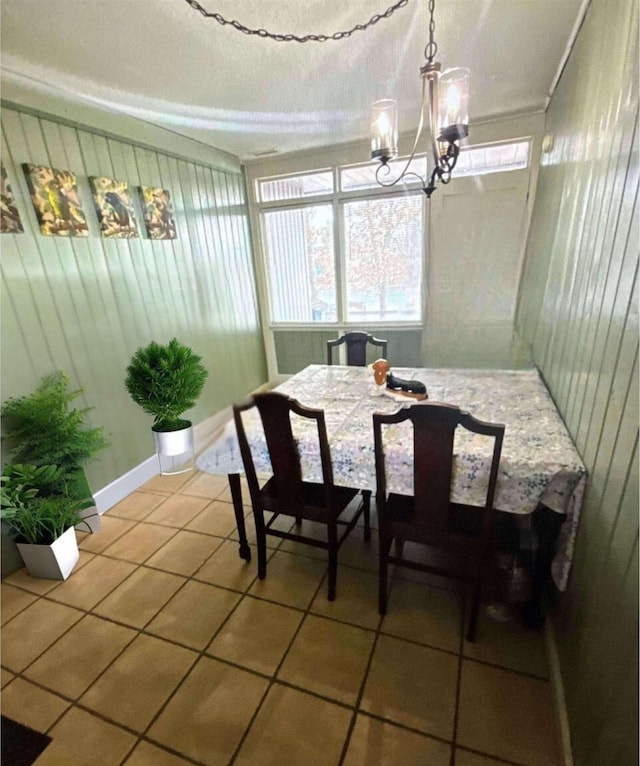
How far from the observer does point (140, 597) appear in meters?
1.62

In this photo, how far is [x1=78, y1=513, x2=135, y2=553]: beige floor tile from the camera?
1.95 m

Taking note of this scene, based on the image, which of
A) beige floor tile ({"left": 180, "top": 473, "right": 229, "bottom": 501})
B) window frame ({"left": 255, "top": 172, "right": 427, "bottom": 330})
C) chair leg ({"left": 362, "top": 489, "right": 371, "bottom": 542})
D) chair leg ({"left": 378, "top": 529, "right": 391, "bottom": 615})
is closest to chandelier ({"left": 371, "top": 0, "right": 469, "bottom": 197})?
chair leg ({"left": 378, "top": 529, "right": 391, "bottom": 615})

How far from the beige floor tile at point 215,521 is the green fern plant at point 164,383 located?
3.60 ft

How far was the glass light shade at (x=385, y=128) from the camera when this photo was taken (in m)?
1.34

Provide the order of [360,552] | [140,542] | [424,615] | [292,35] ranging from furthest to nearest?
1. [140,542]
2. [360,552]
3. [292,35]
4. [424,615]

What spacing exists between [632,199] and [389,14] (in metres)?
1.31

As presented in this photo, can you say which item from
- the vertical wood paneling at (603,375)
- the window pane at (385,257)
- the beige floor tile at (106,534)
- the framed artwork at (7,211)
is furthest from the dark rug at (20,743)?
the window pane at (385,257)

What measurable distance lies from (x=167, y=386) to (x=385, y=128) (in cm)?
124

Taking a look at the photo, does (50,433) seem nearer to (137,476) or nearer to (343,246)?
(137,476)

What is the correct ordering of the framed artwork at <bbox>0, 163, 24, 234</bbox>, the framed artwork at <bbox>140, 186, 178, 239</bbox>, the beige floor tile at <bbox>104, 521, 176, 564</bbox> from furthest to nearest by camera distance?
1. the framed artwork at <bbox>140, 186, 178, 239</bbox>
2. the beige floor tile at <bbox>104, 521, 176, 564</bbox>
3. the framed artwork at <bbox>0, 163, 24, 234</bbox>

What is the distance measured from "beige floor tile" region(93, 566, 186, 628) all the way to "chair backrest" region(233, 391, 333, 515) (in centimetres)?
60

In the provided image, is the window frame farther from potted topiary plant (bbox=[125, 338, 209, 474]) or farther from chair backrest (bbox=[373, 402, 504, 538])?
potted topiary plant (bbox=[125, 338, 209, 474])

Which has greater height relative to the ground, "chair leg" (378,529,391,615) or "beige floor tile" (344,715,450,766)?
"chair leg" (378,529,391,615)

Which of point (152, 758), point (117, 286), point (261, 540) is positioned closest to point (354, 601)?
point (261, 540)
